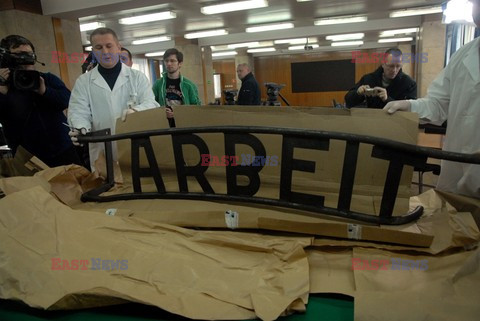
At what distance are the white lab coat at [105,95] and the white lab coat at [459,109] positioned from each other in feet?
4.22

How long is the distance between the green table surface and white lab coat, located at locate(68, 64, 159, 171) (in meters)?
1.15

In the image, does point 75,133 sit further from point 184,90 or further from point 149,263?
point 184,90

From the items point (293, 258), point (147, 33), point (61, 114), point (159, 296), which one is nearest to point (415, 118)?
point (293, 258)

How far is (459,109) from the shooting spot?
1.18 m

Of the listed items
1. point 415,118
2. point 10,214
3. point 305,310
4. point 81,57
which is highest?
point 81,57

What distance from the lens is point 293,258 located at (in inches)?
31.6

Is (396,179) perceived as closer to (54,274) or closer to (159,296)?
(159,296)

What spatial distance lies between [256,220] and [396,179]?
39cm

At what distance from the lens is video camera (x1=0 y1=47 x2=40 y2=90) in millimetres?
1638

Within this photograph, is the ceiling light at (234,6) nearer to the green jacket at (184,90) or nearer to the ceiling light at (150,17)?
the ceiling light at (150,17)

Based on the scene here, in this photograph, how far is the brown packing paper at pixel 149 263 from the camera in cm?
69

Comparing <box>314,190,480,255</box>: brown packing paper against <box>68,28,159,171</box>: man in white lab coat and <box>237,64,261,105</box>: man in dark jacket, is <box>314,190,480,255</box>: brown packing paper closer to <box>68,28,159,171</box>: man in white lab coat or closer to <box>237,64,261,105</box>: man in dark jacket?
<box>68,28,159,171</box>: man in white lab coat

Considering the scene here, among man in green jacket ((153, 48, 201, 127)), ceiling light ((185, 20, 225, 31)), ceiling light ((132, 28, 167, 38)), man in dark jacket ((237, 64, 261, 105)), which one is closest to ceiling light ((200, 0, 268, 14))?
ceiling light ((185, 20, 225, 31))

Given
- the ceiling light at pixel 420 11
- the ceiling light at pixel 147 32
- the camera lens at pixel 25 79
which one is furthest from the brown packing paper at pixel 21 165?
the ceiling light at pixel 420 11
